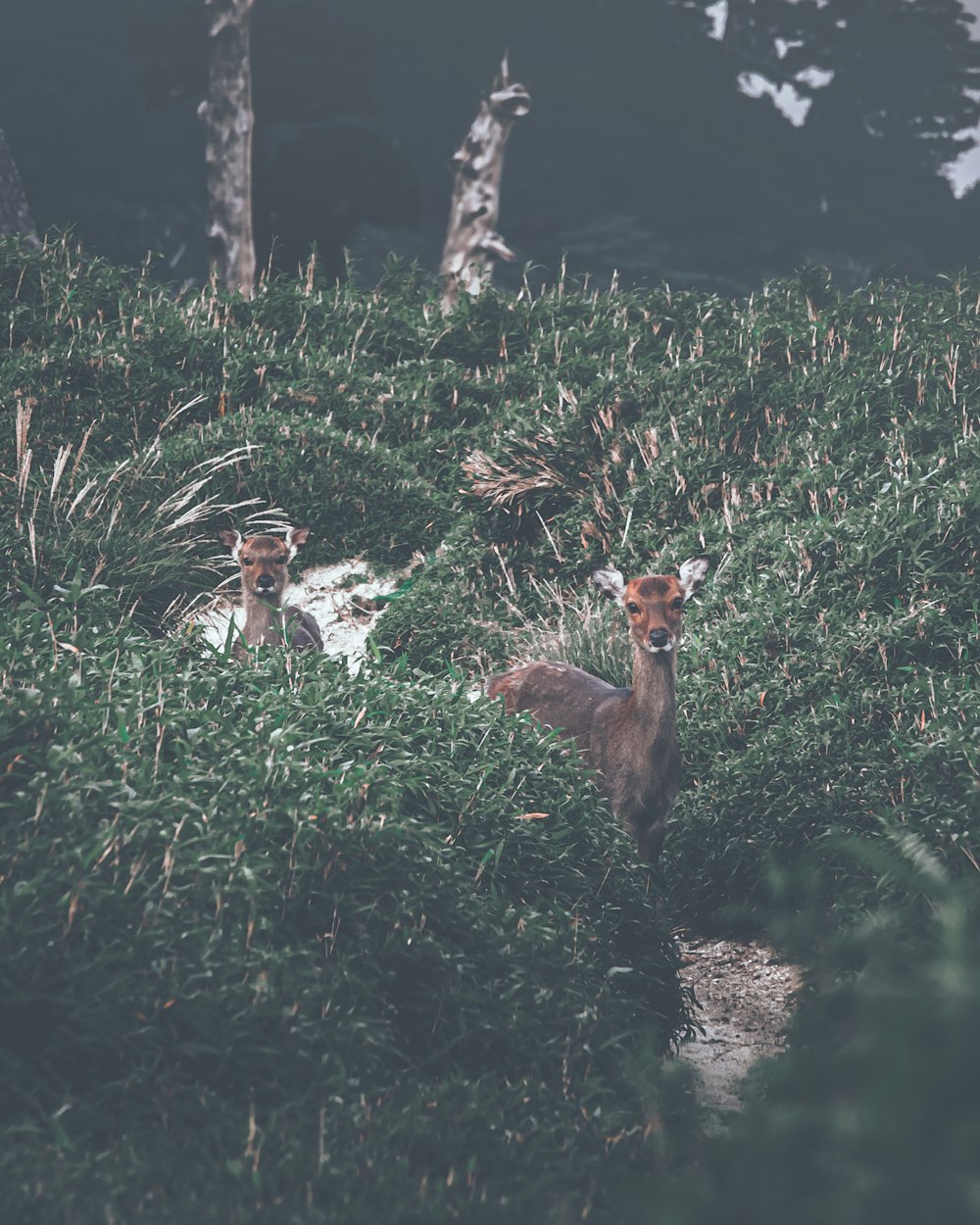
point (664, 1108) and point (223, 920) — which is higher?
point (223, 920)

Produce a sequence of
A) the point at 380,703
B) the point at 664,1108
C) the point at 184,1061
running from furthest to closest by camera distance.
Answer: the point at 380,703 → the point at 664,1108 → the point at 184,1061

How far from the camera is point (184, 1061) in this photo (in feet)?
14.5

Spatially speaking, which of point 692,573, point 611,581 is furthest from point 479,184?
point 611,581

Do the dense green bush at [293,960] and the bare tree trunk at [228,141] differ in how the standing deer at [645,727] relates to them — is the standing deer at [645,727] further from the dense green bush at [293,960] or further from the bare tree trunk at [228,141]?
the bare tree trunk at [228,141]

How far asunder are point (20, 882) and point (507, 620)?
6.90 m

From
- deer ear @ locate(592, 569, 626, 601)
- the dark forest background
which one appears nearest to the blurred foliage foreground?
deer ear @ locate(592, 569, 626, 601)

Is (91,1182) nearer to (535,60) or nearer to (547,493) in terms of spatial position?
(547,493)

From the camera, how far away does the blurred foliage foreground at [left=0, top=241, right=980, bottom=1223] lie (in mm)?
3912

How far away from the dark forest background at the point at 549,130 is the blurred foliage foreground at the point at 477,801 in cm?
1084

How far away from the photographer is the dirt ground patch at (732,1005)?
5.96 metres

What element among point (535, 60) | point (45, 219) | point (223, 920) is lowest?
point (45, 219)

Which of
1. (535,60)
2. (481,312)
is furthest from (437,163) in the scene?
(481,312)

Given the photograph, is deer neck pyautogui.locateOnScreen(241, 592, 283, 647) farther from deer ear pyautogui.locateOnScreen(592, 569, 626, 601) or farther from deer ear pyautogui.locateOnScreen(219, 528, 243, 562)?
deer ear pyautogui.locateOnScreen(592, 569, 626, 601)

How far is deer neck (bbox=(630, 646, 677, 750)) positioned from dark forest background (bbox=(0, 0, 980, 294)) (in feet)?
52.6
